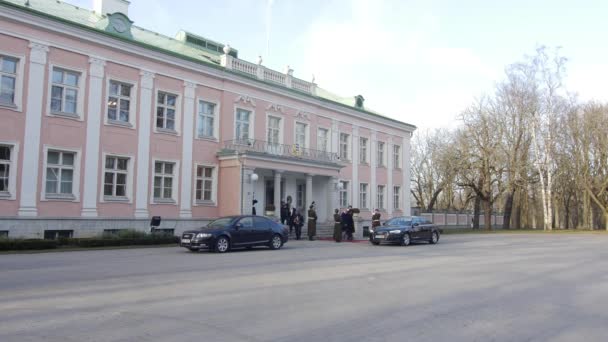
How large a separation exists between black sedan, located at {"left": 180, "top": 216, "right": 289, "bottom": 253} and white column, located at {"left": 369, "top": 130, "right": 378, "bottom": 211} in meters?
20.8

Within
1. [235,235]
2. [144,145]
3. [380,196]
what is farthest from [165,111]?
[380,196]

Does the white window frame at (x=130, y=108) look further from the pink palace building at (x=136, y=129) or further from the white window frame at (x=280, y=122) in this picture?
the white window frame at (x=280, y=122)

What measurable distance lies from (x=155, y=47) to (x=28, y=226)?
1070cm

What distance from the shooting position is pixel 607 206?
50531 millimetres

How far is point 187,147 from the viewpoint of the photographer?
28.3 metres

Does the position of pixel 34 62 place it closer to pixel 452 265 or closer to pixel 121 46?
pixel 121 46

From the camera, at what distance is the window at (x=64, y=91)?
23.2m

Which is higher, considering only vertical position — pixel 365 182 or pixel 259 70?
pixel 259 70

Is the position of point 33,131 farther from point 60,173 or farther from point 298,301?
point 298,301

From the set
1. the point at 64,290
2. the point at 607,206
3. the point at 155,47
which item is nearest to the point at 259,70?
the point at 155,47

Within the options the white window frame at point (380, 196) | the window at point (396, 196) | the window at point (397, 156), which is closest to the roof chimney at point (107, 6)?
the white window frame at point (380, 196)

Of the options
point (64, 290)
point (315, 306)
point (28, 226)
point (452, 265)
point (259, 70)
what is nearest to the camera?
point (315, 306)

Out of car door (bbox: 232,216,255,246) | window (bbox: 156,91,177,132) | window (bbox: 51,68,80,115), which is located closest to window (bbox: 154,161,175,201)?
window (bbox: 156,91,177,132)

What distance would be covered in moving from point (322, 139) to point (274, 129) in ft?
17.2
